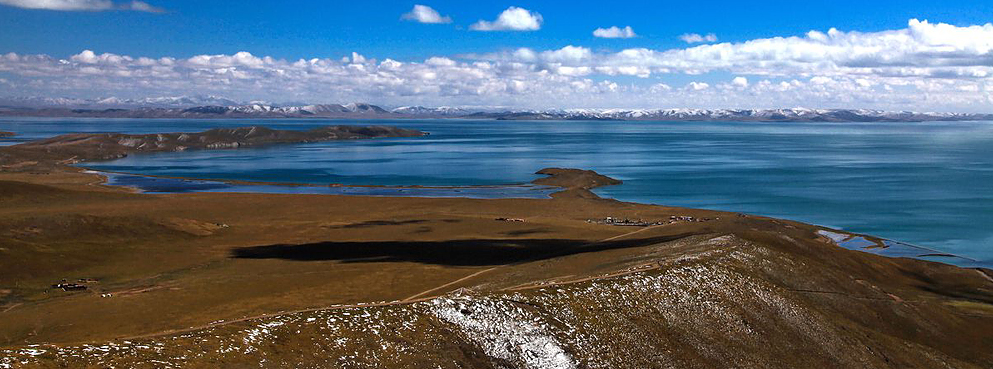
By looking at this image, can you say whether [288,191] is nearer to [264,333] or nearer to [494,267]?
[494,267]

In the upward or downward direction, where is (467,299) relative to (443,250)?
upward

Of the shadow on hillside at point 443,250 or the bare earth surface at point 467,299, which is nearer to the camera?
the bare earth surface at point 467,299

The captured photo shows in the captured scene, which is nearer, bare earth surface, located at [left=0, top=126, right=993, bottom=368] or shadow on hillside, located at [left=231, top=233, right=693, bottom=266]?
bare earth surface, located at [left=0, top=126, right=993, bottom=368]

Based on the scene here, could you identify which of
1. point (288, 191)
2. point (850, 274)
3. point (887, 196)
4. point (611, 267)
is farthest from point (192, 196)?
point (887, 196)
